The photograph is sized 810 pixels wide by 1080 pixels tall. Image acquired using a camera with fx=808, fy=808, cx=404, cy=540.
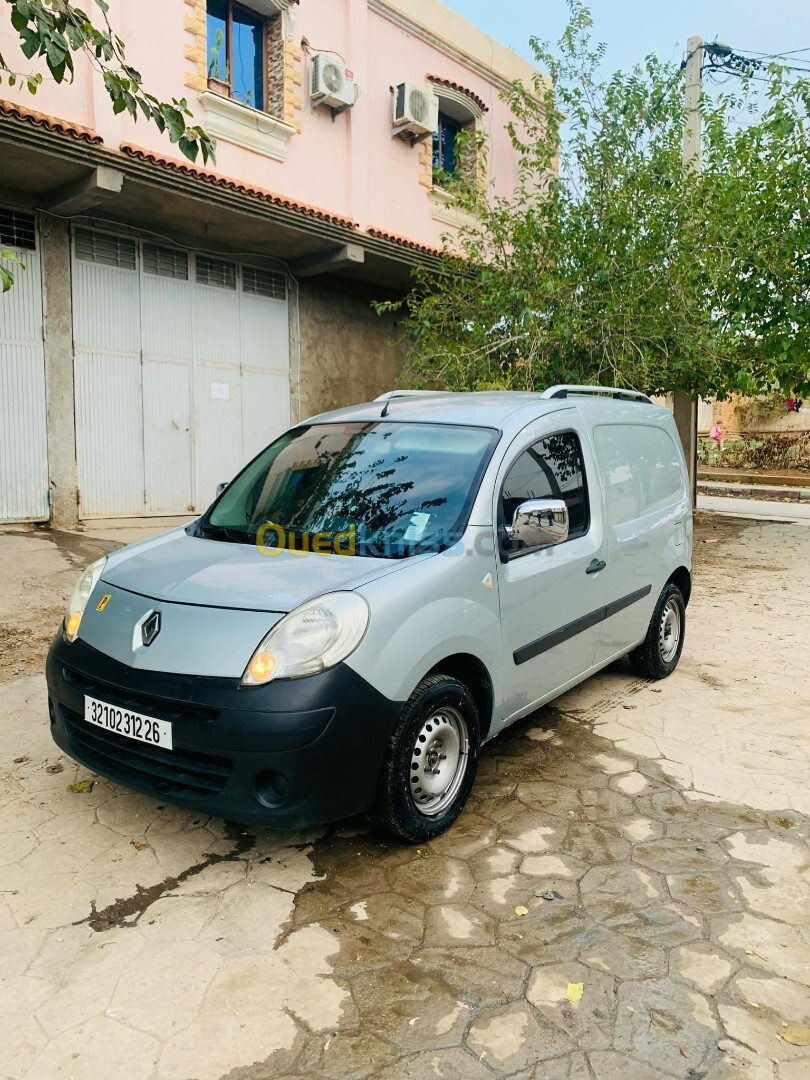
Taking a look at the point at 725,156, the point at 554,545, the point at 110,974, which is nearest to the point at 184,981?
the point at 110,974

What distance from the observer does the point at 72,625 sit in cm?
326

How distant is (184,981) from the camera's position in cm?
234

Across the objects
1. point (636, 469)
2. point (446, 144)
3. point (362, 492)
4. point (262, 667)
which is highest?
point (446, 144)

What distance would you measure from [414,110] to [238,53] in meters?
2.77

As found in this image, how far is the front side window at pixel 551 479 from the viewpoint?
11.9 feet

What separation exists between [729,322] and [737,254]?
0.99 m

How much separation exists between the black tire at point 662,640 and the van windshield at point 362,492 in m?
2.06

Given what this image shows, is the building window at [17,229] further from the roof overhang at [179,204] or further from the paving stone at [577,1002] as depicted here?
the paving stone at [577,1002]

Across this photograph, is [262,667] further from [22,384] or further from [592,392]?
[22,384]

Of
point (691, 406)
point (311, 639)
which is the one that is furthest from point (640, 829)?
point (691, 406)

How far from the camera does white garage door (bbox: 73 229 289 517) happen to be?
9.73 m

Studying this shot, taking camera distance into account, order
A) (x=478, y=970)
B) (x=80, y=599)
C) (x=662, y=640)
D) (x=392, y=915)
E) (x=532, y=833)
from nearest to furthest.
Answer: (x=478, y=970) < (x=392, y=915) < (x=532, y=833) < (x=80, y=599) < (x=662, y=640)

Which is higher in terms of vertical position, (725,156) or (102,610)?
(725,156)

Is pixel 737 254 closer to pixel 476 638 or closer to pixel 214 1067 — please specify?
pixel 476 638
